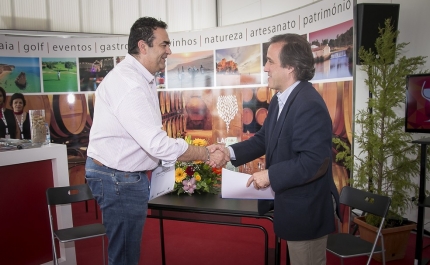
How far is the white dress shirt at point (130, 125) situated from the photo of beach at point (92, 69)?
460 centimetres

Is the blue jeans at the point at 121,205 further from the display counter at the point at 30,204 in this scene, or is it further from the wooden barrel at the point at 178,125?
the wooden barrel at the point at 178,125

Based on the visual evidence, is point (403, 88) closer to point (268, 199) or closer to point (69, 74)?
point (268, 199)

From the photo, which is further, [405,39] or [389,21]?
[405,39]

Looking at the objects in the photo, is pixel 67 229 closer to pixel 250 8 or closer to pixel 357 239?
pixel 357 239

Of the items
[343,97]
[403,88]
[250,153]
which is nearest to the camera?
[250,153]

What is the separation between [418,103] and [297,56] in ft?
6.56

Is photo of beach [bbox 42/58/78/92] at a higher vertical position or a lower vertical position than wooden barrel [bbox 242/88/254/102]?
higher

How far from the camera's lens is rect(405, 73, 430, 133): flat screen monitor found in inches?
119

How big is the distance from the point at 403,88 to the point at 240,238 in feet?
7.70

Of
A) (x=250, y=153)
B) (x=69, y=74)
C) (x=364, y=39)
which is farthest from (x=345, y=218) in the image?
(x=69, y=74)

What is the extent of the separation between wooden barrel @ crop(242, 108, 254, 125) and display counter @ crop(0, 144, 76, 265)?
9.31 feet

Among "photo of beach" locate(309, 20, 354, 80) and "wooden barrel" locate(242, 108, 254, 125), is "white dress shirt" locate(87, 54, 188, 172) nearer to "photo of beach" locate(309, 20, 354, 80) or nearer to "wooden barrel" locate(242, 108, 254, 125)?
"photo of beach" locate(309, 20, 354, 80)

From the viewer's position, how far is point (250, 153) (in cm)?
222

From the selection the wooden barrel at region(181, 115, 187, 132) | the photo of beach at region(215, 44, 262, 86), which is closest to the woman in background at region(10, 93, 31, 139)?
the wooden barrel at region(181, 115, 187, 132)
